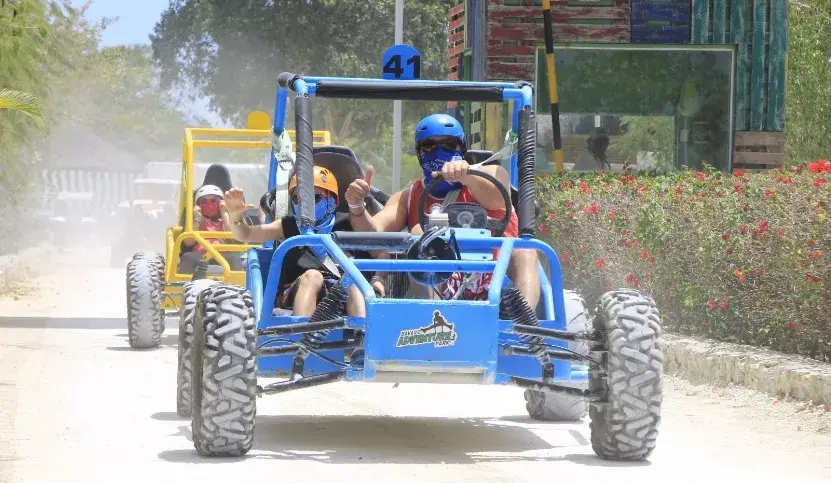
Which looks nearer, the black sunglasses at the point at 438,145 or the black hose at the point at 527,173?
the black hose at the point at 527,173

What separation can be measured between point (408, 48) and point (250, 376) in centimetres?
280

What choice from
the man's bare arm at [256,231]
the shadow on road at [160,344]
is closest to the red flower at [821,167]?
the man's bare arm at [256,231]

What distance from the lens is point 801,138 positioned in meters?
28.5

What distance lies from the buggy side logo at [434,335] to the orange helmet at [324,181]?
6.74 feet

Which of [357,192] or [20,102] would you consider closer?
[357,192]

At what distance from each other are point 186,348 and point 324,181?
4.27 feet

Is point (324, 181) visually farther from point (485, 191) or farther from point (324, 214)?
point (485, 191)

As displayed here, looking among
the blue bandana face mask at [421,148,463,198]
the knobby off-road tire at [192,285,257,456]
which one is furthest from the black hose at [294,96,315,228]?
the knobby off-road tire at [192,285,257,456]

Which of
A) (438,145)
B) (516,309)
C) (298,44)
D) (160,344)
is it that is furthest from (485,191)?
(298,44)

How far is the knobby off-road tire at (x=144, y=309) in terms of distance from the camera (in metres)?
15.1

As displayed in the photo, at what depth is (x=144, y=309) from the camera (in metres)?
15.2

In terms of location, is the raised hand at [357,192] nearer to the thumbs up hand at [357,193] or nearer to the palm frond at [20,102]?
the thumbs up hand at [357,193]

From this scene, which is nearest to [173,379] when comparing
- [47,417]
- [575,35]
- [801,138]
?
[47,417]

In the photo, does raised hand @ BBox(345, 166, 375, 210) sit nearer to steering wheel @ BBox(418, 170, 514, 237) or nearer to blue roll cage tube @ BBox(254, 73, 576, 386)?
steering wheel @ BBox(418, 170, 514, 237)
